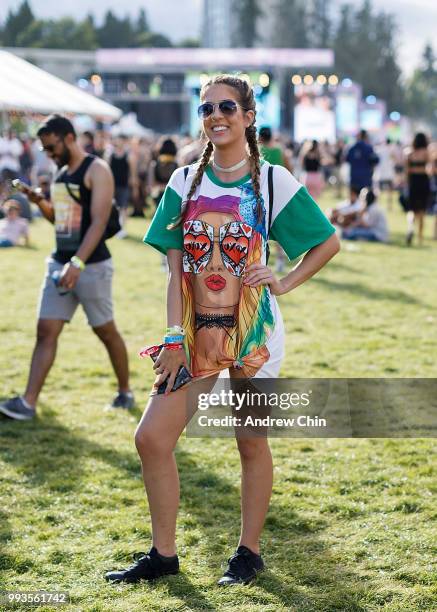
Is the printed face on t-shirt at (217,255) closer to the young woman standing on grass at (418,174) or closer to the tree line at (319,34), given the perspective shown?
the young woman standing on grass at (418,174)

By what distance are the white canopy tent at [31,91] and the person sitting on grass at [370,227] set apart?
5.39 m

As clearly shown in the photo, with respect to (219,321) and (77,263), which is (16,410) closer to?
(77,263)

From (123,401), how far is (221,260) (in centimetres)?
326

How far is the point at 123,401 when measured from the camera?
6.68 m

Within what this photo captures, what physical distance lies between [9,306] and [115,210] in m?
4.83

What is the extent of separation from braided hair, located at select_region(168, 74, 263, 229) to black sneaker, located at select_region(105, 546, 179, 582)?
52.8 inches

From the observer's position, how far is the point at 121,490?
509cm

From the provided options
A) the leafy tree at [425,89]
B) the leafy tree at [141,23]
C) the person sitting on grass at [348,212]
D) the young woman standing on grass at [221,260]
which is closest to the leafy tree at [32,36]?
the leafy tree at [141,23]

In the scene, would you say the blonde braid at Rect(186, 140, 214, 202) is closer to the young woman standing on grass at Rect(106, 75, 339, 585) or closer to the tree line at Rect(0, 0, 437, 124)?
the young woman standing on grass at Rect(106, 75, 339, 585)

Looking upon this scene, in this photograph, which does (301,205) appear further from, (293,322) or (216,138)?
(293,322)

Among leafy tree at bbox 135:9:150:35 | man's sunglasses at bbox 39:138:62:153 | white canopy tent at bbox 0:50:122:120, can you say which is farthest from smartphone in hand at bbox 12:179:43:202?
leafy tree at bbox 135:9:150:35

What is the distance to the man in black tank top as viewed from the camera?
19.4 ft

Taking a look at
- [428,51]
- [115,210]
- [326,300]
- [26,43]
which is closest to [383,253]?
[326,300]

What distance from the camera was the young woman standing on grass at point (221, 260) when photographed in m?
3.60
